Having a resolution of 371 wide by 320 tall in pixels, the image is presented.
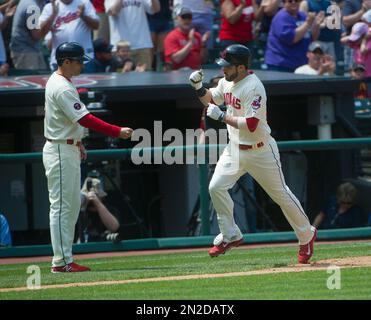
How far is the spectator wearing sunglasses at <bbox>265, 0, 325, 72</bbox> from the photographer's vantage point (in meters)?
14.2

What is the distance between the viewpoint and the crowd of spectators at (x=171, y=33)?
13508 millimetres

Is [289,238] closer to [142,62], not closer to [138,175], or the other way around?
[138,175]

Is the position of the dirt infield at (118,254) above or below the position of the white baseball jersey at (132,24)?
below

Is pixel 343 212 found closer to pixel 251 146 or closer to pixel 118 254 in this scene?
pixel 118 254

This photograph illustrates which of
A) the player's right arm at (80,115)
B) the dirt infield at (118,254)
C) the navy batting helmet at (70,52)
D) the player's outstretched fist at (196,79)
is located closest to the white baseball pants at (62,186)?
the player's right arm at (80,115)

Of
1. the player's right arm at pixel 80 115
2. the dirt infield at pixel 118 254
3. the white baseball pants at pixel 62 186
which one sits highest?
the player's right arm at pixel 80 115

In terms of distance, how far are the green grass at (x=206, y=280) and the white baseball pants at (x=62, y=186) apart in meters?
0.34

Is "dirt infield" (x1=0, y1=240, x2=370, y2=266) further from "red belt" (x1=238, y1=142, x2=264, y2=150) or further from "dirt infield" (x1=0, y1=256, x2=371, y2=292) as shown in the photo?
"red belt" (x1=238, y1=142, x2=264, y2=150)

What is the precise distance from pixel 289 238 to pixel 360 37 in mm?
4964

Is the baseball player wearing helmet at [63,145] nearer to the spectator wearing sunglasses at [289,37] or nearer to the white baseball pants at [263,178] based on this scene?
the white baseball pants at [263,178]

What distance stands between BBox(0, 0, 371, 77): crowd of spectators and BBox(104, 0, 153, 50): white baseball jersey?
1 cm

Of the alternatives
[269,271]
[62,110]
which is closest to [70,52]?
[62,110]
